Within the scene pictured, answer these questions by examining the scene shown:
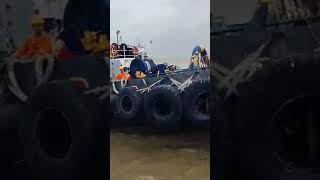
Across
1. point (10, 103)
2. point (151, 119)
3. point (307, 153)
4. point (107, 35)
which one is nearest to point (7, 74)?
point (10, 103)

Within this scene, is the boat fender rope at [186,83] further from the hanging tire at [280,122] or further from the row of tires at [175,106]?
the hanging tire at [280,122]

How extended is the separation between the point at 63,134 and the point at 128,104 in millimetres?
11944

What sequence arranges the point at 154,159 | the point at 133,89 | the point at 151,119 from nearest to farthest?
the point at 154,159, the point at 151,119, the point at 133,89

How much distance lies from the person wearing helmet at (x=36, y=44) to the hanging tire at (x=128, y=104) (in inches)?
436

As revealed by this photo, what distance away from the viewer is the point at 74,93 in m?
4.41

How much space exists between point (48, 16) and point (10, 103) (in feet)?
3.58

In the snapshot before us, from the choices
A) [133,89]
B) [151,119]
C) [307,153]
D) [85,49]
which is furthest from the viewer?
[133,89]

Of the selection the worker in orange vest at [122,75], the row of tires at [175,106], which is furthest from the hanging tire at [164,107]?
the worker in orange vest at [122,75]

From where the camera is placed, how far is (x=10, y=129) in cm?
455

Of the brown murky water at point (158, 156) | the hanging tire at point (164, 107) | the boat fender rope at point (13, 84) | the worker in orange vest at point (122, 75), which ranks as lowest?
the brown murky water at point (158, 156)

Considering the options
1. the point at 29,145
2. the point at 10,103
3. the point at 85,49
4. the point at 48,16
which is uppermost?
the point at 48,16

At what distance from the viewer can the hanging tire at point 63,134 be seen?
4375mm

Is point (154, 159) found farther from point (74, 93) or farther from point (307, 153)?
point (307, 153)

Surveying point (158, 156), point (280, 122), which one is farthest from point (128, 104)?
point (280, 122)
